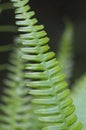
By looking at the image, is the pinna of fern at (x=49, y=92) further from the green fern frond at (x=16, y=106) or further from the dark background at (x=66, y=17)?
the dark background at (x=66, y=17)

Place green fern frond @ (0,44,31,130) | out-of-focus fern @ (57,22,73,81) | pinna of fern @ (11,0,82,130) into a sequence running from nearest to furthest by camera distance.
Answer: pinna of fern @ (11,0,82,130) → green fern frond @ (0,44,31,130) → out-of-focus fern @ (57,22,73,81)

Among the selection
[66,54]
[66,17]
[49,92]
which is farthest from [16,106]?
[66,17]

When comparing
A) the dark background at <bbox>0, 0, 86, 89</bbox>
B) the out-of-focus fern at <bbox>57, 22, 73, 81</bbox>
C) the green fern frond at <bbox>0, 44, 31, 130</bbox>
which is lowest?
the green fern frond at <bbox>0, 44, 31, 130</bbox>

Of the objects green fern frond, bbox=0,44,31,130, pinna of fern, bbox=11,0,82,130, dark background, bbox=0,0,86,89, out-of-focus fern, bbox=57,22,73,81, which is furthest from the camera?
dark background, bbox=0,0,86,89

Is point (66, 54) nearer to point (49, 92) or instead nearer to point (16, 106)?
point (16, 106)

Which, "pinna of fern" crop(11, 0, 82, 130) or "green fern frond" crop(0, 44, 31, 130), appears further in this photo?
"green fern frond" crop(0, 44, 31, 130)

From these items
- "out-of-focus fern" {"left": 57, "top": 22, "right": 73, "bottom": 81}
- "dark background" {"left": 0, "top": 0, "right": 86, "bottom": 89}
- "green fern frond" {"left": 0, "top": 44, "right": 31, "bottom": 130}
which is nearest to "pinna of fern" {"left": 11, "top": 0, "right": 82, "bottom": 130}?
"green fern frond" {"left": 0, "top": 44, "right": 31, "bottom": 130}

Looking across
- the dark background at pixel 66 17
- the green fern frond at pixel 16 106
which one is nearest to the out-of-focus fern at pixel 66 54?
the green fern frond at pixel 16 106

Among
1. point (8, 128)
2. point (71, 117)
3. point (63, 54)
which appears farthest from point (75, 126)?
point (63, 54)

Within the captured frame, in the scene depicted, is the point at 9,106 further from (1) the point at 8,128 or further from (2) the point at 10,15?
(2) the point at 10,15

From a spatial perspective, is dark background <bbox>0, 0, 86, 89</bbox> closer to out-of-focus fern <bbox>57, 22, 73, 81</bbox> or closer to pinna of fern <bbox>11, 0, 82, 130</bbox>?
out-of-focus fern <bbox>57, 22, 73, 81</bbox>

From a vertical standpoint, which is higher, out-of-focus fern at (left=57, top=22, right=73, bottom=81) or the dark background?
the dark background
